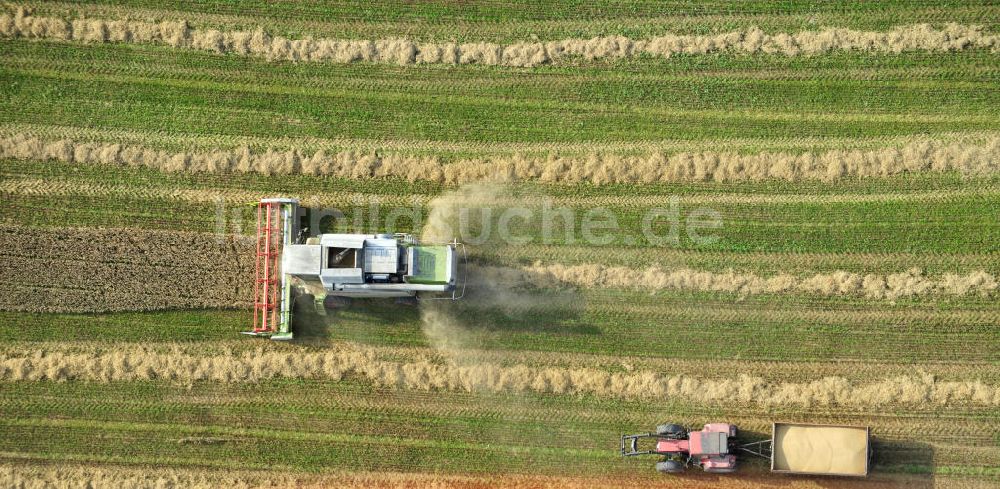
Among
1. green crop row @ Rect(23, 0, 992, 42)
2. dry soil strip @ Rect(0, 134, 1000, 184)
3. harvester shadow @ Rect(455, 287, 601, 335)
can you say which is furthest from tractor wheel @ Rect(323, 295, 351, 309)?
green crop row @ Rect(23, 0, 992, 42)

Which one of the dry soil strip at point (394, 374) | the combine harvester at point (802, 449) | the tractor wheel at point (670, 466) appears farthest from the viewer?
the dry soil strip at point (394, 374)

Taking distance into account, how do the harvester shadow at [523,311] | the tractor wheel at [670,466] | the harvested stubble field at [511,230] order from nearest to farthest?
the tractor wheel at [670,466]
the harvested stubble field at [511,230]
the harvester shadow at [523,311]

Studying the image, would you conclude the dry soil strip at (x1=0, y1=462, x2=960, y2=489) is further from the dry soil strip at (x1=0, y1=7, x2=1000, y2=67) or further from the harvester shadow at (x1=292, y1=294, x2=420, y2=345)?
the dry soil strip at (x1=0, y1=7, x2=1000, y2=67)

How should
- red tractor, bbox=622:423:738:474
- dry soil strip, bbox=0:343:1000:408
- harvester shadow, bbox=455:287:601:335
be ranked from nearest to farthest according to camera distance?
red tractor, bbox=622:423:738:474, dry soil strip, bbox=0:343:1000:408, harvester shadow, bbox=455:287:601:335

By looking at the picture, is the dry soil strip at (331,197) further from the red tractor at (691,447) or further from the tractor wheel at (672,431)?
the red tractor at (691,447)

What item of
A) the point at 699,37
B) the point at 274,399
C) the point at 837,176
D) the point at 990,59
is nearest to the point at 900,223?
the point at 837,176

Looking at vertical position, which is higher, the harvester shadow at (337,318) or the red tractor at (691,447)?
the harvester shadow at (337,318)

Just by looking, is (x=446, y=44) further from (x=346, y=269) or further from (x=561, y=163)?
Result: (x=346, y=269)

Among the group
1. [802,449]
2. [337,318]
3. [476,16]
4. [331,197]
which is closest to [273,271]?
[337,318]

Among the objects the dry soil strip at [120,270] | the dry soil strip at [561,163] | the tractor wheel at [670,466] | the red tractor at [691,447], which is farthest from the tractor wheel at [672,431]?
the dry soil strip at [120,270]
